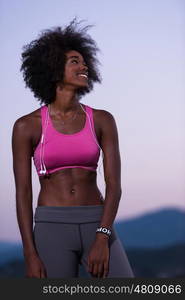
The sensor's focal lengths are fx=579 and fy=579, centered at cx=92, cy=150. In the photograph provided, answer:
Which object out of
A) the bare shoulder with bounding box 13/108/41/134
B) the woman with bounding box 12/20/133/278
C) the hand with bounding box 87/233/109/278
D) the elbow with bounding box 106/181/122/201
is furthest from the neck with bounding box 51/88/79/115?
the hand with bounding box 87/233/109/278

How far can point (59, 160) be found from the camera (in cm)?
315

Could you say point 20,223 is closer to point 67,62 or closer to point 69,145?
point 69,145

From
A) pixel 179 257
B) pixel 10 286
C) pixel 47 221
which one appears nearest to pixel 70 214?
pixel 47 221

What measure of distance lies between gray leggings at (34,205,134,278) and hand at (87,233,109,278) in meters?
0.04

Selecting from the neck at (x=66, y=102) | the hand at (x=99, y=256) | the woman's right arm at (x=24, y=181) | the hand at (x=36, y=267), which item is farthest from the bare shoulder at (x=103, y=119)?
the hand at (x=36, y=267)

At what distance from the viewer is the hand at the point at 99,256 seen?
→ 9.68 feet

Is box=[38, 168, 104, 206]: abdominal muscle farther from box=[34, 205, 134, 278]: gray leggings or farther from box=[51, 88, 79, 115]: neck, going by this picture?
box=[51, 88, 79, 115]: neck

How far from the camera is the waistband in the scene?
304cm

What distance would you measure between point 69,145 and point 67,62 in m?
0.55

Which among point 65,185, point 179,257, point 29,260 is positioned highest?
point 65,185

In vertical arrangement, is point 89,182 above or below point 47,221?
above

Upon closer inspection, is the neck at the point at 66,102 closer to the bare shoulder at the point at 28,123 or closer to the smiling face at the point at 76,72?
the smiling face at the point at 76,72

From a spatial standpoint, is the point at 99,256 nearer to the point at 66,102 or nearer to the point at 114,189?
the point at 114,189

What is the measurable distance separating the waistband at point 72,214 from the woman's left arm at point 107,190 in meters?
0.05
